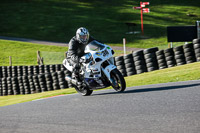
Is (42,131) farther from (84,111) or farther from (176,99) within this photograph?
(176,99)

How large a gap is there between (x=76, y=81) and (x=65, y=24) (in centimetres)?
3168

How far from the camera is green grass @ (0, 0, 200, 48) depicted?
35.5 m

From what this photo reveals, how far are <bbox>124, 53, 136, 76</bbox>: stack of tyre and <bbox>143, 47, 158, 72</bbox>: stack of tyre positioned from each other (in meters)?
0.61

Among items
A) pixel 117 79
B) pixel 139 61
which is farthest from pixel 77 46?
pixel 139 61

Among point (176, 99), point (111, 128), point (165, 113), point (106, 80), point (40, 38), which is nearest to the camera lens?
point (111, 128)

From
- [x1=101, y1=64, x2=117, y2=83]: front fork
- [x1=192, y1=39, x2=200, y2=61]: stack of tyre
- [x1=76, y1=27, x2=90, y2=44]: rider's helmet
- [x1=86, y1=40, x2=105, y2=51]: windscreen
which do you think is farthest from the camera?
[x1=192, y1=39, x2=200, y2=61]: stack of tyre

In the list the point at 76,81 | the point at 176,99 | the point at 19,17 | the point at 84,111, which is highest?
the point at 176,99

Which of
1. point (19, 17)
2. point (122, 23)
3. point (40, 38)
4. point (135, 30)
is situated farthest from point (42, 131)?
point (19, 17)

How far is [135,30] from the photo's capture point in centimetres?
3775

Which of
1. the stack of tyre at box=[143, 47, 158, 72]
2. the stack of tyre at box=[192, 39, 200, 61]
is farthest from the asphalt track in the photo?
the stack of tyre at box=[143, 47, 158, 72]

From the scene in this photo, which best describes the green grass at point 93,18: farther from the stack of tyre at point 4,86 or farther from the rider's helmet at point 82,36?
the rider's helmet at point 82,36

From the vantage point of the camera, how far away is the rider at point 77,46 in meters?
9.20

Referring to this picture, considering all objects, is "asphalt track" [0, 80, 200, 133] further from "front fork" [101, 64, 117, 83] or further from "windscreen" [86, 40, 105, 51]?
"windscreen" [86, 40, 105, 51]

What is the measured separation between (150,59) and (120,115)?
8.24 meters
